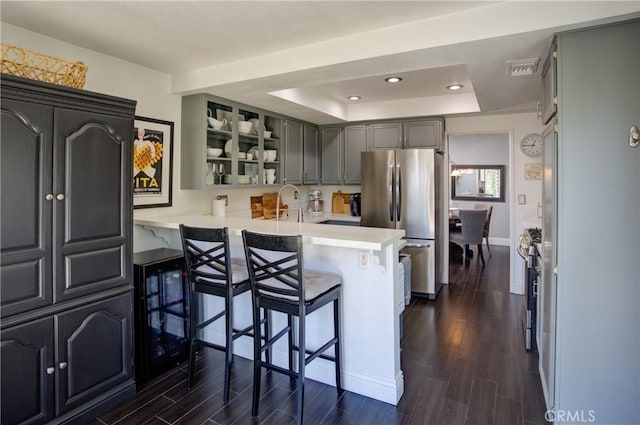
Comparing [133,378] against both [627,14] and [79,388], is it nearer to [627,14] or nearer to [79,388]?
[79,388]

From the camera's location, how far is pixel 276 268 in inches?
87.3

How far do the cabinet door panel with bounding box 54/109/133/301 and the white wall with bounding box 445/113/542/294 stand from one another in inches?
164

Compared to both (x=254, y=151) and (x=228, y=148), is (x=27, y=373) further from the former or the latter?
(x=254, y=151)

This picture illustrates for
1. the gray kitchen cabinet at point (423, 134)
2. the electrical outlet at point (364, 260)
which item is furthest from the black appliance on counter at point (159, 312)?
the gray kitchen cabinet at point (423, 134)

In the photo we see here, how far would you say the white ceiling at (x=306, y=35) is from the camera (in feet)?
6.86

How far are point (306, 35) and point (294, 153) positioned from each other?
7.77 feet

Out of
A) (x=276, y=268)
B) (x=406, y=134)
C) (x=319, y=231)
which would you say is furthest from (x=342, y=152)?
(x=276, y=268)

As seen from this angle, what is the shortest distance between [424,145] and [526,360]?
278 centimetres

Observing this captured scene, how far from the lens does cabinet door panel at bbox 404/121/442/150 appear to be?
15.5 feet

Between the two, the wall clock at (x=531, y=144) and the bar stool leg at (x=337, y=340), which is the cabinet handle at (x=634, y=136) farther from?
the wall clock at (x=531, y=144)

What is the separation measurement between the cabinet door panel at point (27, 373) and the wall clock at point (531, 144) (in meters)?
4.91

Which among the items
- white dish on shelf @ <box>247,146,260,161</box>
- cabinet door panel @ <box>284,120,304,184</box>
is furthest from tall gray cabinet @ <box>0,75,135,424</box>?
cabinet door panel @ <box>284,120,304,184</box>

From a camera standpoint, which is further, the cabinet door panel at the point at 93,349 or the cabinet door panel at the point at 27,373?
the cabinet door panel at the point at 93,349

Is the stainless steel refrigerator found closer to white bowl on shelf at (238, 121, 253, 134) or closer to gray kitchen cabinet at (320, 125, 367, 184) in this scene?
gray kitchen cabinet at (320, 125, 367, 184)
